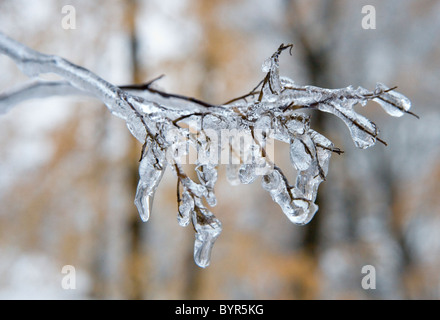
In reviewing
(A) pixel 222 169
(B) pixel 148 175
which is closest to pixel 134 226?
(A) pixel 222 169

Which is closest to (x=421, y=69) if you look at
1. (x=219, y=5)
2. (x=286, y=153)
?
(x=286, y=153)

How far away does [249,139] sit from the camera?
890 millimetres

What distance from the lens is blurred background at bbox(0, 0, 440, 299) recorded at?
349 centimetres

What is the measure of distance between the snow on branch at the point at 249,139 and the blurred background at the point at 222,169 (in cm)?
260

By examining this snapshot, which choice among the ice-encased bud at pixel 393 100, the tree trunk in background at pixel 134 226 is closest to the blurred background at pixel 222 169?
the tree trunk in background at pixel 134 226

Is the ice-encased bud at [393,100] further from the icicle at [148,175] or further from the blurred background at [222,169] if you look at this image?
the blurred background at [222,169]

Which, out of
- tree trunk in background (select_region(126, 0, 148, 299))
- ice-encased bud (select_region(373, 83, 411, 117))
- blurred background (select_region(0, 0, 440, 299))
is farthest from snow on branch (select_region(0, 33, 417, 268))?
tree trunk in background (select_region(126, 0, 148, 299))

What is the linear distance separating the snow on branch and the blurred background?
A: 260cm

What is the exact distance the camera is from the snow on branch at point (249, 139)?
0.85 metres

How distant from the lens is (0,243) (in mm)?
3930

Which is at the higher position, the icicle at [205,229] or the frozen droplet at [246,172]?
the frozen droplet at [246,172]

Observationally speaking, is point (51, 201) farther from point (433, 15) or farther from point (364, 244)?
point (433, 15)

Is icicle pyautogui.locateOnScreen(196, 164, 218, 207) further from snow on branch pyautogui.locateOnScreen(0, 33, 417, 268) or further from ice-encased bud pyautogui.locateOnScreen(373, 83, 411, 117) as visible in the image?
ice-encased bud pyautogui.locateOnScreen(373, 83, 411, 117)

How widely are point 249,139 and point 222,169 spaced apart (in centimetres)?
254
